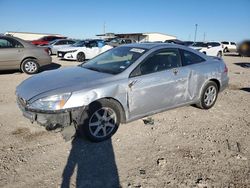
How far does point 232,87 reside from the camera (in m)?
8.46

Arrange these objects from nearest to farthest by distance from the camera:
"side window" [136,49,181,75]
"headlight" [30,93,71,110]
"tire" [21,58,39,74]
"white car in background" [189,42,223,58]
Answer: "headlight" [30,93,71,110] < "side window" [136,49,181,75] < "tire" [21,58,39,74] < "white car in background" [189,42,223,58]

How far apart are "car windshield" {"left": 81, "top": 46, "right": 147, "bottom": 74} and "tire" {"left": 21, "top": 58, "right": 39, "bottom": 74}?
5.60 metres

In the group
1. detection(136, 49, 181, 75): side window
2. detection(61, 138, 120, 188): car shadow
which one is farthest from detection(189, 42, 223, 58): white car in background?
detection(61, 138, 120, 188): car shadow

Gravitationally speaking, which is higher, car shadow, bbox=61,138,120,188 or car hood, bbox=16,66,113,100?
car hood, bbox=16,66,113,100

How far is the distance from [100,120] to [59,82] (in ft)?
2.98

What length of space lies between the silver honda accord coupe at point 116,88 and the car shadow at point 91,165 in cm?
21

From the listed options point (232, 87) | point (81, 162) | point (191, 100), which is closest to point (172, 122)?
point (191, 100)

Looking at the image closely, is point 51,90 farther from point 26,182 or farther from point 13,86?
point 13,86

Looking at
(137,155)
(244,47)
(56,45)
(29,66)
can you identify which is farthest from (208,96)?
(244,47)

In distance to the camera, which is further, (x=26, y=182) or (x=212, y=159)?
(x=212, y=159)

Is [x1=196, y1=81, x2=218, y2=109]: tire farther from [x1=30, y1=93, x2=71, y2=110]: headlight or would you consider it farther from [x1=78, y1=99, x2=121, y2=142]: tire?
[x1=30, y1=93, x2=71, y2=110]: headlight

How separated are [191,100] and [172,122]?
0.69 metres

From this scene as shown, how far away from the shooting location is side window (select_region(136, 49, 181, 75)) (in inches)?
177

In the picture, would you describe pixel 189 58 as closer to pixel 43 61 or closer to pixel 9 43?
pixel 43 61
